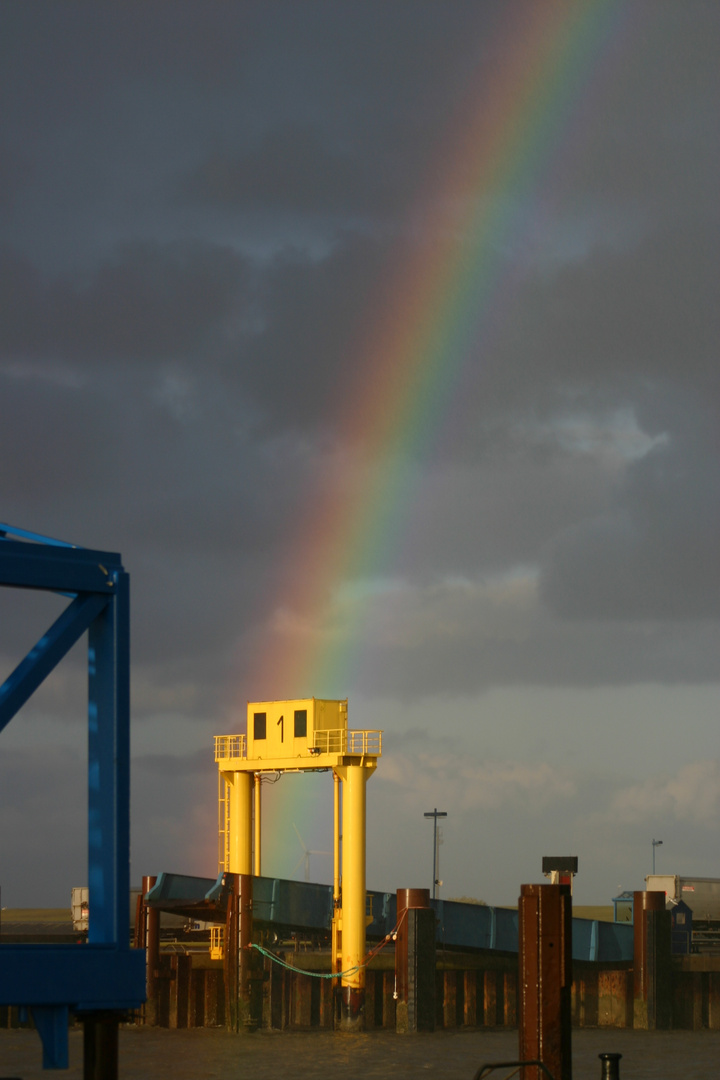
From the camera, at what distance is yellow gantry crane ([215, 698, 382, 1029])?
42.3 meters

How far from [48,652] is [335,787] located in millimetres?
36292

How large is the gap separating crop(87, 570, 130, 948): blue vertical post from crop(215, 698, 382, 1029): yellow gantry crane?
3441cm

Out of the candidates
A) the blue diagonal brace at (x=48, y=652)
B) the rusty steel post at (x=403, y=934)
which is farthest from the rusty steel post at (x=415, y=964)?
the blue diagonal brace at (x=48, y=652)

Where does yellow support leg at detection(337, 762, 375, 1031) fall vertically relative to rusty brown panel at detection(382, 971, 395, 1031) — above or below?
above

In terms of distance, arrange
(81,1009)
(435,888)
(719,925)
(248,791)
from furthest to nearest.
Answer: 1. (435,888)
2. (719,925)
3. (248,791)
4. (81,1009)

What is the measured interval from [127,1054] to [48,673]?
34295 millimetres

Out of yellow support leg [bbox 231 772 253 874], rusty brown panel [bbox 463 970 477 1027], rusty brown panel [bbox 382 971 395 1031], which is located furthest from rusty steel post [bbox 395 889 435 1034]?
yellow support leg [bbox 231 772 253 874]

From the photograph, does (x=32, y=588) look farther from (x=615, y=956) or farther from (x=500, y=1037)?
(x=615, y=956)

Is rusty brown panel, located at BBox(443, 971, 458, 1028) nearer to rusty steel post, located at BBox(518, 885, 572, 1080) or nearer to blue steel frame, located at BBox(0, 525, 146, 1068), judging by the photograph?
rusty steel post, located at BBox(518, 885, 572, 1080)

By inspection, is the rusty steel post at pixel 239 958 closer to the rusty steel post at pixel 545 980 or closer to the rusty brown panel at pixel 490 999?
the rusty brown panel at pixel 490 999

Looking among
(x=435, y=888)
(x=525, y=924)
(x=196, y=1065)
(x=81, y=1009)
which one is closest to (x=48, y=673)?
(x=81, y=1009)

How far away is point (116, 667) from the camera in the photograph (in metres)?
9.36

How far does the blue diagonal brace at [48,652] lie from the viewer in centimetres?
916

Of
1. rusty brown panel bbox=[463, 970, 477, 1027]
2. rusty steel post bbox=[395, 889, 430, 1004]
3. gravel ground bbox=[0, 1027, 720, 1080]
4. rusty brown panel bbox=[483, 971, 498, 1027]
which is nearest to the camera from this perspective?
gravel ground bbox=[0, 1027, 720, 1080]
